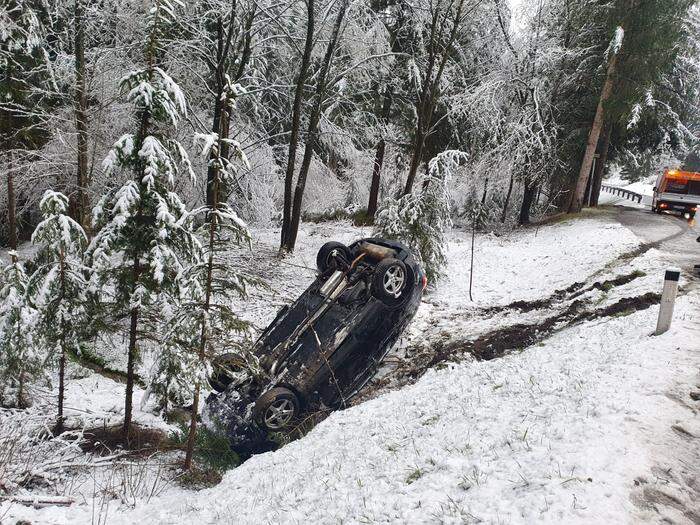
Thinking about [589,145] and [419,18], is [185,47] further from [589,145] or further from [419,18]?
[589,145]

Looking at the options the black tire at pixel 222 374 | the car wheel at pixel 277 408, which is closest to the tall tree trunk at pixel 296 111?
the black tire at pixel 222 374

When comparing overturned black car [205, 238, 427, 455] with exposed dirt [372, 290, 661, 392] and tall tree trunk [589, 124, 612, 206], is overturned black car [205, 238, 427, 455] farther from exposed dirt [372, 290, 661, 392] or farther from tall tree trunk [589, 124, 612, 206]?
tall tree trunk [589, 124, 612, 206]

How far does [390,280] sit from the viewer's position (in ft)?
29.3

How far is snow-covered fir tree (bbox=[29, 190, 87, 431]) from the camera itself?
7703mm

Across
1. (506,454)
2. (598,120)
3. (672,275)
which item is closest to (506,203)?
(598,120)

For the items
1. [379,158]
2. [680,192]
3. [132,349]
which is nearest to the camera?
[132,349]

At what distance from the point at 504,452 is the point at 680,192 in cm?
2482

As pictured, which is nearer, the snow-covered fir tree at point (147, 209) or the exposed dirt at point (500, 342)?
the snow-covered fir tree at point (147, 209)

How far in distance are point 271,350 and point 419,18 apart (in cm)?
1912

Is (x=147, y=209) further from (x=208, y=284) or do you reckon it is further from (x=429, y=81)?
(x=429, y=81)

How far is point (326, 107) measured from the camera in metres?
21.8

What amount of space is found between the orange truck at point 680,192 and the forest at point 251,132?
2778 mm

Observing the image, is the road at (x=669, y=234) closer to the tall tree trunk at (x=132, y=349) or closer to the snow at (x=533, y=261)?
the snow at (x=533, y=261)

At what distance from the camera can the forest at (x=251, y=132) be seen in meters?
7.25
